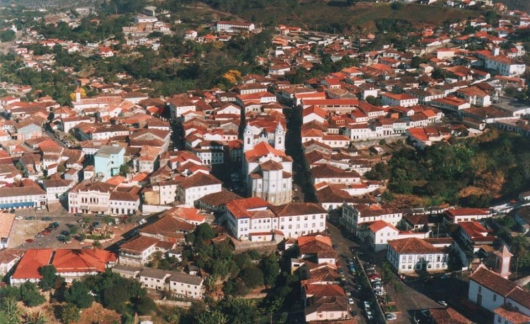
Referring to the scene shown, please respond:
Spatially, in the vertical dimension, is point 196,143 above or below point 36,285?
above

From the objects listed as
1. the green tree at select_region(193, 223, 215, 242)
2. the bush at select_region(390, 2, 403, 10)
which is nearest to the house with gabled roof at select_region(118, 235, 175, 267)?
the green tree at select_region(193, 223, 215, 242)

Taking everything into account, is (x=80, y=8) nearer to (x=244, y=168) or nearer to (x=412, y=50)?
(x=412, y=50)

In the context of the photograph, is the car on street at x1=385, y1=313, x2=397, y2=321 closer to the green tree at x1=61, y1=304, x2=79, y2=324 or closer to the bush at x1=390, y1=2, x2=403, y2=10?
the green tree at x1=61, y1=304, x2=79, y2=324

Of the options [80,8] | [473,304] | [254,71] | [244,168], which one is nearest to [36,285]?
[244,168]

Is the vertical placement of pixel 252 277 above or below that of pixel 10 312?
above

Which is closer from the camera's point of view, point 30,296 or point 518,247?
point 30,296

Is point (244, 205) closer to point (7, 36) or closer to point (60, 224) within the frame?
point (60, 224)

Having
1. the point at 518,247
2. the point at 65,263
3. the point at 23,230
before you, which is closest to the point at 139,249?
the point at 65,263
